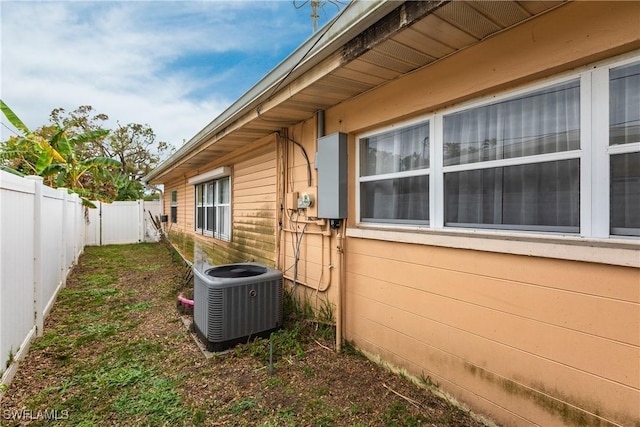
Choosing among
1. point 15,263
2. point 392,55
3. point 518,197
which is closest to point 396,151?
point 392,55

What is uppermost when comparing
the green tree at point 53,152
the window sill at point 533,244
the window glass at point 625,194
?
the green tree at point 53,152

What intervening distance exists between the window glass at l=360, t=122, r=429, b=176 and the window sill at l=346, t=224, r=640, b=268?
2.11 feet

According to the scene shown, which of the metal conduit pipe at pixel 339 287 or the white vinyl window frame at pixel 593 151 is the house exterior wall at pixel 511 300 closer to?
the white vinyl window frame at pixel 593 151

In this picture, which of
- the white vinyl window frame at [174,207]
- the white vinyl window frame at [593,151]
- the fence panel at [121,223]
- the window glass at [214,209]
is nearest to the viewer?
the white vinyl window frame at [593,151]

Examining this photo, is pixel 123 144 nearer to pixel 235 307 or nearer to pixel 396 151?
pixel 235 307

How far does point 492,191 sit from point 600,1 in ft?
3.99

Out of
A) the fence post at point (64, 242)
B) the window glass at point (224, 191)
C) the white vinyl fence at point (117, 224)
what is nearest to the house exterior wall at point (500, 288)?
the window glass at point (224, 191)

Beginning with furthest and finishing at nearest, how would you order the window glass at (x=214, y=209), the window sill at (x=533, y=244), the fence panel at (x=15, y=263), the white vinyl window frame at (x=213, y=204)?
the window glass at (x=214, y=209) → the white vinyl window frame at (x=213, y=204) → the fence panel at (x=15, y=263) → the window sill at (x=533, y=244)

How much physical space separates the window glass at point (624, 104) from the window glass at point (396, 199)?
129 cm

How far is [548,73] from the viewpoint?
197 centimetres

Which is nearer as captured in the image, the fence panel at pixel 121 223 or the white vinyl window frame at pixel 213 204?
the white vinyl window frame at pixel 213 204

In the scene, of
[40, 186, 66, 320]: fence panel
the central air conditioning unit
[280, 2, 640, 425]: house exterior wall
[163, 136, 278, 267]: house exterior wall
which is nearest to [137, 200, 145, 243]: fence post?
[163, 136, 278, 267]: house exterior wall

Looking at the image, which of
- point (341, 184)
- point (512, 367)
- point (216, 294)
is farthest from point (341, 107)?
point (512, 367)

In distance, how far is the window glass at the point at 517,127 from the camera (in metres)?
1.96
